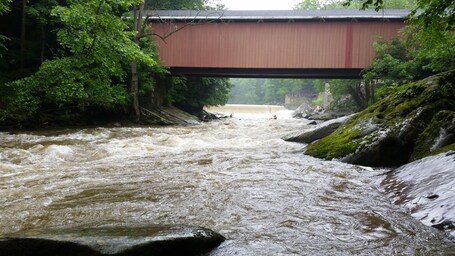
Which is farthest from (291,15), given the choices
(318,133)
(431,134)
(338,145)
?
(431,134)

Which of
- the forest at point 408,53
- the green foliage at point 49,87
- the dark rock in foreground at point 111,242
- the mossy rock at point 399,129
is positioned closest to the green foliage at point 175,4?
the forest at point 408,53

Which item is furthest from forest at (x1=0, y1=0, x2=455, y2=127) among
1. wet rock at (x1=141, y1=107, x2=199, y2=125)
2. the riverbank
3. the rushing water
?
the rushing water

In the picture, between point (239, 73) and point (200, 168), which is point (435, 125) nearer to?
point (200, 168)

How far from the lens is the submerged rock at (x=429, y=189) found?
300 cm

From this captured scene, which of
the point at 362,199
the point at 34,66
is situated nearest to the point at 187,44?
the point at 34,66

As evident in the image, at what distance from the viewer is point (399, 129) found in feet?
18.9

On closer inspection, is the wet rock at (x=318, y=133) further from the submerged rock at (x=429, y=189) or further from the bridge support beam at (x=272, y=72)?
the bridge support beam at (x=272, y=72)

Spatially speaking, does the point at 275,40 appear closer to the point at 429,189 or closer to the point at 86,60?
the point at 86,60

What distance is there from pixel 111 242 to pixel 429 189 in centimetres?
→ 320

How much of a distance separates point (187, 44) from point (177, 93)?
5.45m

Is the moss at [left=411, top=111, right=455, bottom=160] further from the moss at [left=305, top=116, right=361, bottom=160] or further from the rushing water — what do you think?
the moss at [left=305, top=116, right=361, bottom=160]

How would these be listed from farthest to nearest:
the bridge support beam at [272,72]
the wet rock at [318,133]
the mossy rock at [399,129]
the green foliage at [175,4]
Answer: the green foliage at [175,4]
the bridge support beam at [272,72]
the wet rock at [318,133]
the mossy rock at [399,129]

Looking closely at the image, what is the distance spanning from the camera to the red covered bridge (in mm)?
17469

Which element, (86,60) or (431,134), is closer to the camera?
(431,134)
